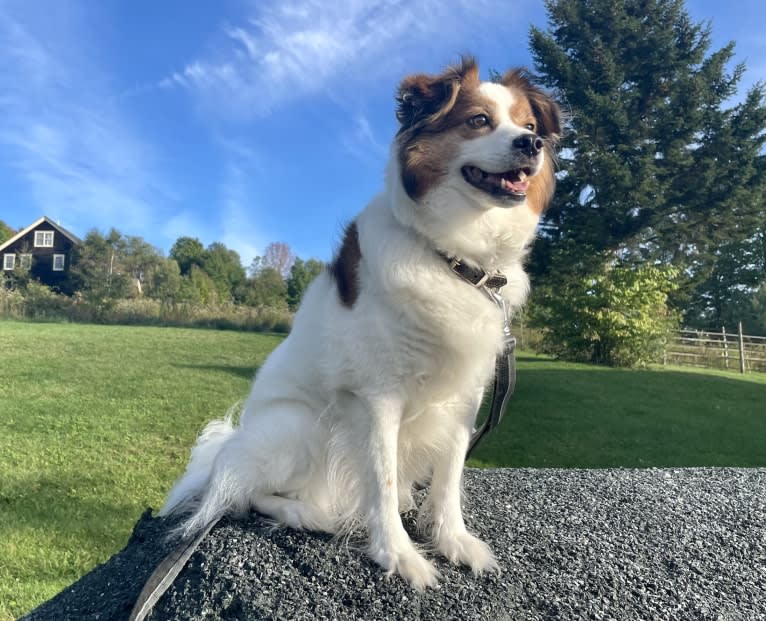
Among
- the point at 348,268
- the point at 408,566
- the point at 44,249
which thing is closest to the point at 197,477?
the point at 408,566

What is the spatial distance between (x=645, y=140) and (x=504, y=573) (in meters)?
22.3

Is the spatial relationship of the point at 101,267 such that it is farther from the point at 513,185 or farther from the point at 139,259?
the point at 513,185

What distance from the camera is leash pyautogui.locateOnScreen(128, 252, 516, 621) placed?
93.5 inches

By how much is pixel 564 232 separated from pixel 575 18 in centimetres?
834

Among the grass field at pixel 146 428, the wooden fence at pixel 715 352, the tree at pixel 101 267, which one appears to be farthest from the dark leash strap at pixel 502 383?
the tree at pixel 101 267

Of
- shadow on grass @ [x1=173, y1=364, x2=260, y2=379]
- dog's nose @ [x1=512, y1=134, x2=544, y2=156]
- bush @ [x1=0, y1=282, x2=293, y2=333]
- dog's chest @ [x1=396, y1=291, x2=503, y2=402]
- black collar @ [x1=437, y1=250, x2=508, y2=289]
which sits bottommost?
shadow on grass @ [x1=173, y1=364, x2=260, y2=379]

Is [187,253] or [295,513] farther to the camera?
[187,253]

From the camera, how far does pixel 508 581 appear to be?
2637 mm

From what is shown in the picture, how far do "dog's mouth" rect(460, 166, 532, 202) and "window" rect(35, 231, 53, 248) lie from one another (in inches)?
1829

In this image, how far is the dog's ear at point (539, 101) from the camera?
116 inches

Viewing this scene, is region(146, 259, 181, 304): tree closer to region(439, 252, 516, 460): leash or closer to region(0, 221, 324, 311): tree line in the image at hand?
region(0, 221, 324, 311): tree line

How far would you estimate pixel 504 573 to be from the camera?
2.69m

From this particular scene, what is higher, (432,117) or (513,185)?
(432,117)

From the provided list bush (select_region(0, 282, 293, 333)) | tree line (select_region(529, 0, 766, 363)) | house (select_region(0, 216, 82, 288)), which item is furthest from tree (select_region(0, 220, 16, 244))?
tree line (select_region(529, 0, 766, 363))
